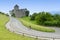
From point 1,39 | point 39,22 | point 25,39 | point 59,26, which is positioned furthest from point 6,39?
point 39,22

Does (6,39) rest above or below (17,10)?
below

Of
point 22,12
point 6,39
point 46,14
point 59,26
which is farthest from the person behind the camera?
point 22,12

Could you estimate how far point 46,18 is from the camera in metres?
73.4

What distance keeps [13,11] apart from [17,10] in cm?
539

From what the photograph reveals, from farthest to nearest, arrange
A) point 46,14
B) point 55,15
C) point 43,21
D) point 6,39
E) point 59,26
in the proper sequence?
point 55,15 < point 46,14 < point 43,21 < point 59,26 < point 6,39

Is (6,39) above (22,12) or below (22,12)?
below

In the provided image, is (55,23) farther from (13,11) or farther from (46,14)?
(13,11)

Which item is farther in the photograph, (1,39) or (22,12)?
(22,12)

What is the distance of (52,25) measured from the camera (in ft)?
216

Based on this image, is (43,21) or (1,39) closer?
(1,39)

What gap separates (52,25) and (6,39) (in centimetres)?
3946

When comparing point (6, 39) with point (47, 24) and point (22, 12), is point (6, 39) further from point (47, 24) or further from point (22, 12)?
point (22, 12)

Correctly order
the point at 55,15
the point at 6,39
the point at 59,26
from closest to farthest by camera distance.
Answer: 1. the point at 6,39
2. the point at 59,26
3. the point at 55,15

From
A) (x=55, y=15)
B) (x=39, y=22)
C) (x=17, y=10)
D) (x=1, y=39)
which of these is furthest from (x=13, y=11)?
(x=1, y=39)
